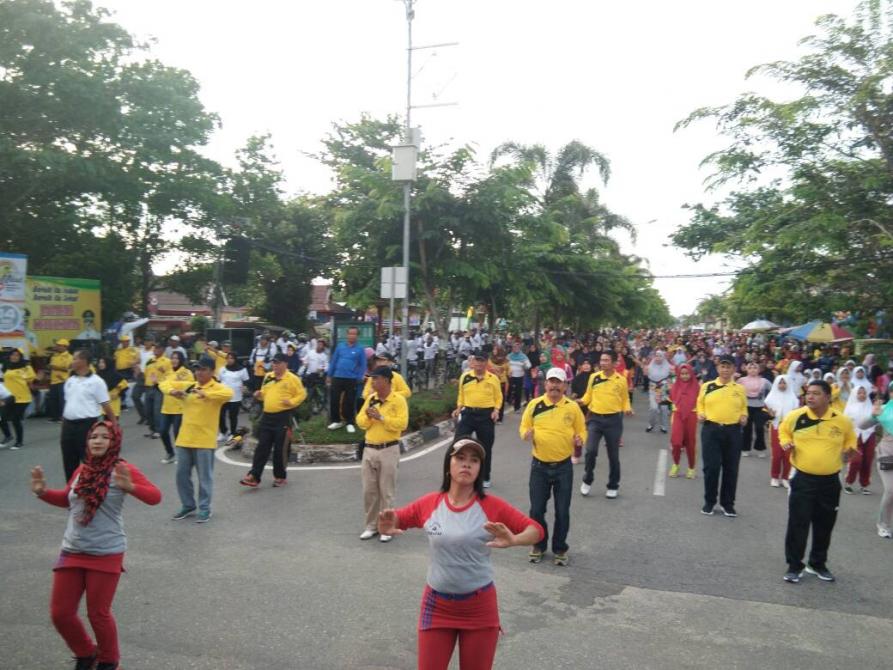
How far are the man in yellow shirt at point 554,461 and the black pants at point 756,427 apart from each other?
18.4ft

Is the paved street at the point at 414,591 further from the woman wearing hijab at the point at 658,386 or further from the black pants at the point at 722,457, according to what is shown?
the woman wearing hijab at the point at 658,386

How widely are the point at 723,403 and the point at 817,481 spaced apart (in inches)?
74.9

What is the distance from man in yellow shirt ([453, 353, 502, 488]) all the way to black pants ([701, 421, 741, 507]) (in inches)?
98.9

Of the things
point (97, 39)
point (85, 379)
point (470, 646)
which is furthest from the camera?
point (97, 39)

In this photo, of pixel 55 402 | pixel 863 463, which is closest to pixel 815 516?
pixel 863 463

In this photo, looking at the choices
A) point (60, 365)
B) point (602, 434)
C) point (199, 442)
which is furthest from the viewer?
point (60, 365)

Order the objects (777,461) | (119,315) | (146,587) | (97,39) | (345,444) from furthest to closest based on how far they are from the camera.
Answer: (119,315) < (97,39) < (345,444) < (777,461) < (146,587)

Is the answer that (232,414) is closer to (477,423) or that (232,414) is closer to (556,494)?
(477,423)

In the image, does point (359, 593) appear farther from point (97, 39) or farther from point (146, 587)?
point (97, 39)

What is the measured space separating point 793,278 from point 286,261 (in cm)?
2248

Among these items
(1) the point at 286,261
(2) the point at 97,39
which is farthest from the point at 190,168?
(1) the point at 286,261

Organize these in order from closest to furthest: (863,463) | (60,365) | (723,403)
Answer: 1. (723,403)
2. (863,463)
3. (60,365)

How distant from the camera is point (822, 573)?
546cm

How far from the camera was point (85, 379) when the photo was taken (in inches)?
276
